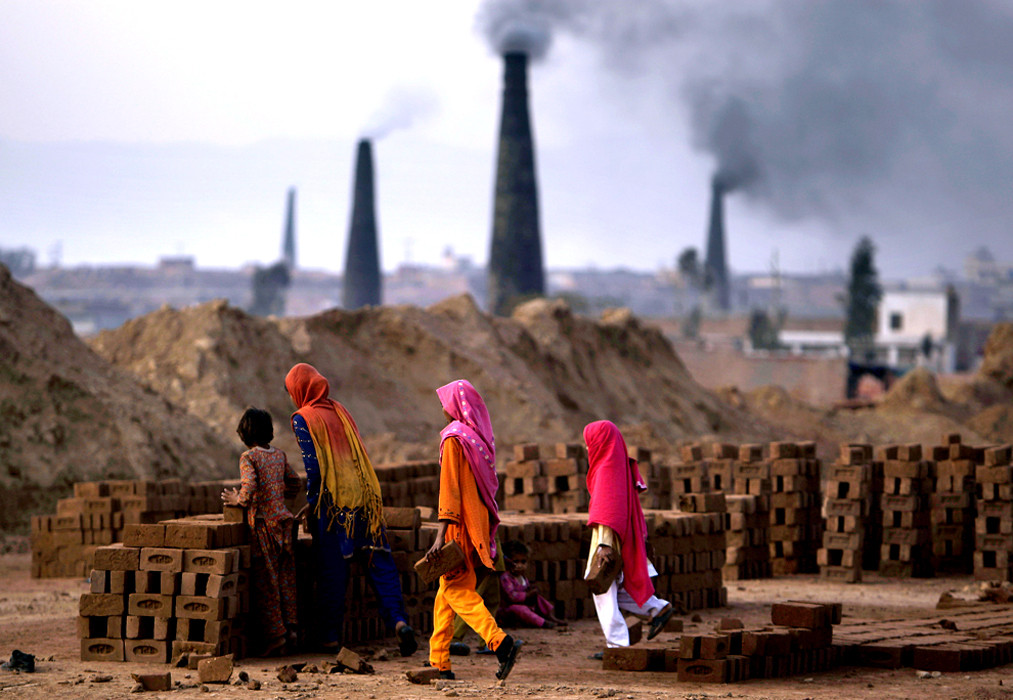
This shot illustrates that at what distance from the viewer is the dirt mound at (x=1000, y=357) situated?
50625 millimetres

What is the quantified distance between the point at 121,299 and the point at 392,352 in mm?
77877

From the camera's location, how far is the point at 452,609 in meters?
6.98

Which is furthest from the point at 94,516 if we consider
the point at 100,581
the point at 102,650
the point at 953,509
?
the point at 953,509

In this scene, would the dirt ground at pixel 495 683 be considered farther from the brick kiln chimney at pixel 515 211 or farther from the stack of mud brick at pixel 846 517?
the brick kiln chimney at pixel 515 211

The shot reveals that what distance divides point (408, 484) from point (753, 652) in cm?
581

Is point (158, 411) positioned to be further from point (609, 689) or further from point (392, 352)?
point (609, 689)

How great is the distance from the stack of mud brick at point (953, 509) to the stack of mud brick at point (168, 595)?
921 cm

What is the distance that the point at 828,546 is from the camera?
13773 mm

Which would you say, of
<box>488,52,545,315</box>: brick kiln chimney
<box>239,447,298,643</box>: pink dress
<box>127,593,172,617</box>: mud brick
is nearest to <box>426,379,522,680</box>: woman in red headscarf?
<box>239,447,298,643</box>: pink dress

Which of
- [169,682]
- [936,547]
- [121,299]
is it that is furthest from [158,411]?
[121,299]

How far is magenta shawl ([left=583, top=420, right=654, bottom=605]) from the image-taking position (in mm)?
7453

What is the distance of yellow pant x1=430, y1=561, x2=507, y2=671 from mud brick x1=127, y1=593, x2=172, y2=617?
1.59 m

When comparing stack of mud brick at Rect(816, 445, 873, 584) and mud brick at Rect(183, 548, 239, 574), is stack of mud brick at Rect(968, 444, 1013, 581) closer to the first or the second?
stack of mud brick at Rect(816, 445, 873, 584)

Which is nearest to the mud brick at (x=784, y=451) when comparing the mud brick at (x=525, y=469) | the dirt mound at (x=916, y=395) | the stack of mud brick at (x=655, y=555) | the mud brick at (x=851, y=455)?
the mud brick at (x=851, y=455)
